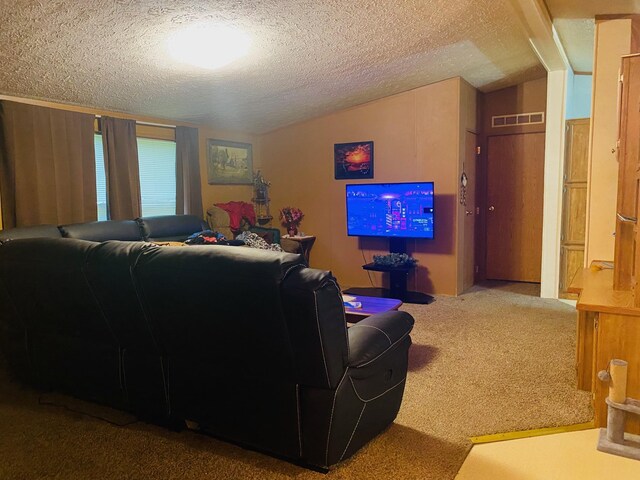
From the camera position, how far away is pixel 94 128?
4777mm

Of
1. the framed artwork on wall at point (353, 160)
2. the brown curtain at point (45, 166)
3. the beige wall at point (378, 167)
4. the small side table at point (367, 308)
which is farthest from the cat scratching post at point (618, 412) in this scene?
the brown curtain at point (45, 166)

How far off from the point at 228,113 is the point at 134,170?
128 cm

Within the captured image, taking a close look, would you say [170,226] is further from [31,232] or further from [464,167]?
[464,167]

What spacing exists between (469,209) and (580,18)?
2431 millimetres

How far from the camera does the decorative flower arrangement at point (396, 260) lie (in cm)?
534

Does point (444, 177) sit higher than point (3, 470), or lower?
higher

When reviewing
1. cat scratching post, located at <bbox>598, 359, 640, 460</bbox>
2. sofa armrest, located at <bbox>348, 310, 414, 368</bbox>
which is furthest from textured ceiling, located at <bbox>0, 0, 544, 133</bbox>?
cat scratching post, located at <bbox>598, 359, 640, 460</bbox>

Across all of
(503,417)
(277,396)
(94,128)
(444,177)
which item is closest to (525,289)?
(444,177)

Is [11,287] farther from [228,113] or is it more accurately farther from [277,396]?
[228,113]

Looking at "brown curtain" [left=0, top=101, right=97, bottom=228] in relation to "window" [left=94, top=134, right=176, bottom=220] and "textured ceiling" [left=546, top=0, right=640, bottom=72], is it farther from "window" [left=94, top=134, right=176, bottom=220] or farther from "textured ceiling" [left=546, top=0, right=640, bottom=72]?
"textured ceiling" [left=546, top=0, right=640, bottom=72]

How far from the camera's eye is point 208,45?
357 centimetres

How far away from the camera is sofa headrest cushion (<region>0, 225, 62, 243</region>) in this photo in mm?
3723

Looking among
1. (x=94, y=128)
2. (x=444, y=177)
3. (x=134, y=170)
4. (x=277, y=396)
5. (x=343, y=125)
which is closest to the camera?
(x=277, y=396)

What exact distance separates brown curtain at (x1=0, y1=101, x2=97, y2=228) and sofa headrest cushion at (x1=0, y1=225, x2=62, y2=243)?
30cm
